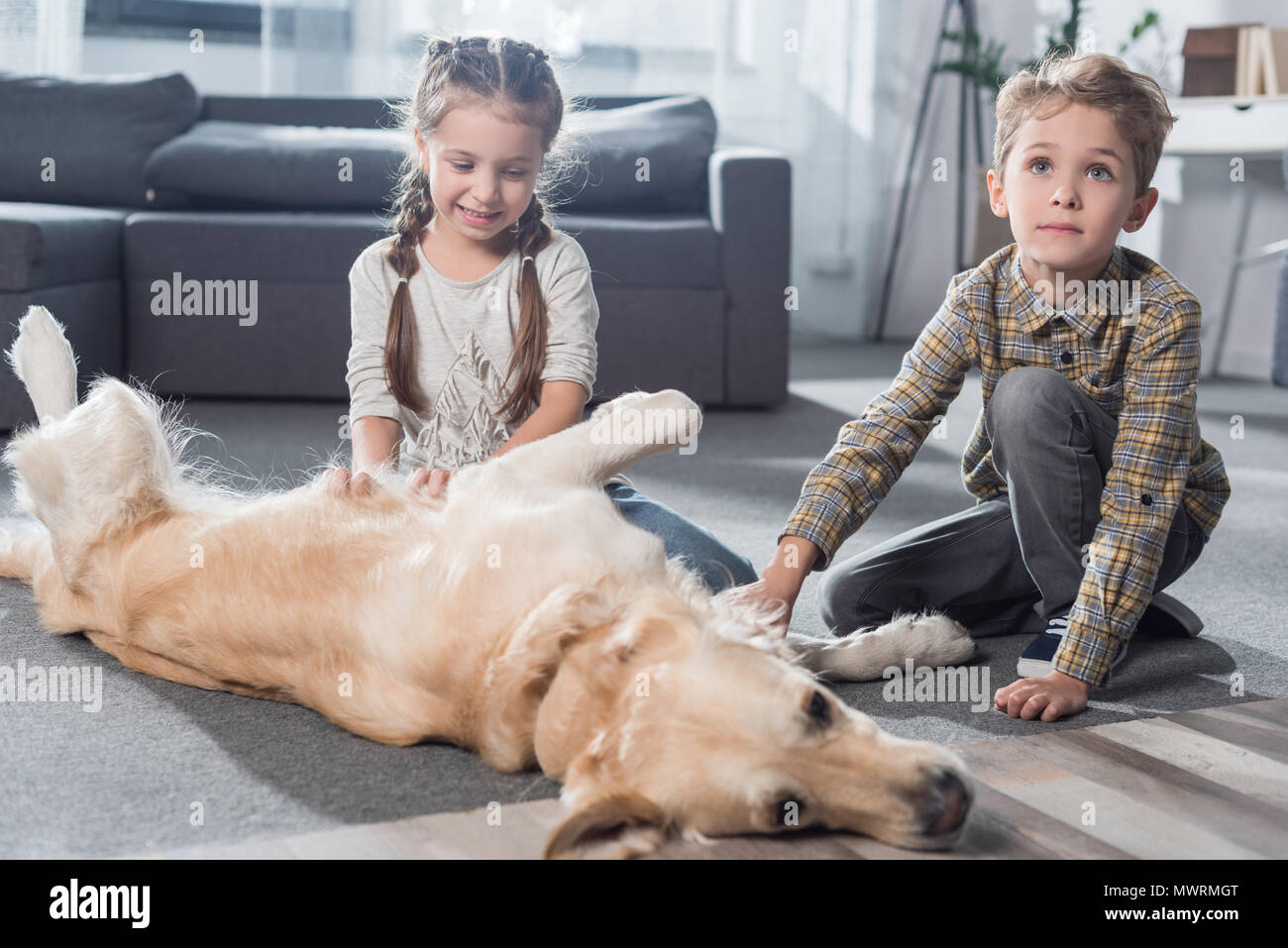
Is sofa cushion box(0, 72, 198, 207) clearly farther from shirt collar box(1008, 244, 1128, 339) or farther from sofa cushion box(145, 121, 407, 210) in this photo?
shirt collar box(1008, 244, 1128, 339)

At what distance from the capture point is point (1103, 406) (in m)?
1.70

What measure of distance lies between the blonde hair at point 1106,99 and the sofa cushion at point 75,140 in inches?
135

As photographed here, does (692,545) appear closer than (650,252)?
Yes

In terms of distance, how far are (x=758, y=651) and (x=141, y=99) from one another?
3.89 m

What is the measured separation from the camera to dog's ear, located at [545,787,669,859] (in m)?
1.03

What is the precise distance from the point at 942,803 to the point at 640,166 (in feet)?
10.5

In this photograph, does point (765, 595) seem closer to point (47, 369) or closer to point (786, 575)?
point (786, 575)

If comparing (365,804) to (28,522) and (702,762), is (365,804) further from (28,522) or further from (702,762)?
(28,522)

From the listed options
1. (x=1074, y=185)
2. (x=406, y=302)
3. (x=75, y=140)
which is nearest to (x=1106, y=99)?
(x=1074, y=185)

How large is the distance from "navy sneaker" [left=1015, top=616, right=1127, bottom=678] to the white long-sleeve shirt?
0.75 metres

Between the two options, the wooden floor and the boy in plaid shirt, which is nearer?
the wooden floor

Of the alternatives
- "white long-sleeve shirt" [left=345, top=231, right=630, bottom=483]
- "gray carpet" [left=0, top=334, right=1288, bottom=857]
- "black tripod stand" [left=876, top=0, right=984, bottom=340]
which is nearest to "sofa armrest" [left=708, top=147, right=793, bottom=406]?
"gray carpet" [left=0, top=334, right=1288, bottom=857]

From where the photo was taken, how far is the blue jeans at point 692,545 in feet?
6.00
